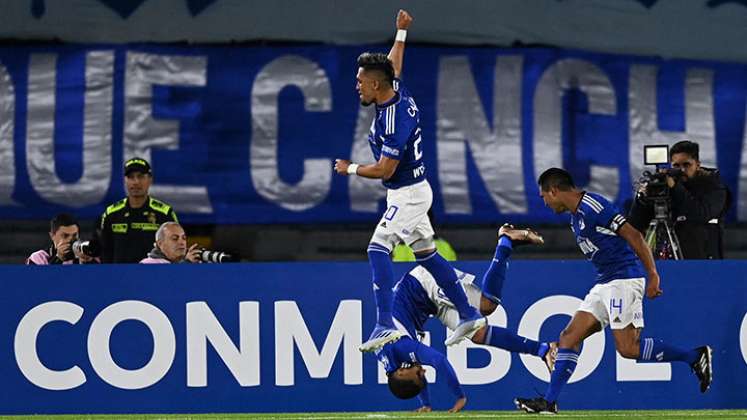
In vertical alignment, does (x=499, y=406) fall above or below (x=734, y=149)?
below

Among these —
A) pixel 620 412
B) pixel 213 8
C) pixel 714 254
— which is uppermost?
pixel 213 8

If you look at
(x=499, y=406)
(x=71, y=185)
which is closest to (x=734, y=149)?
(x=499, y=406)

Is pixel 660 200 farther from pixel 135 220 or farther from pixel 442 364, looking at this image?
pixel 135 220

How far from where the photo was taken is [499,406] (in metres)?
15.0

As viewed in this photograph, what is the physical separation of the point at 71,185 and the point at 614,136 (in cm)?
429

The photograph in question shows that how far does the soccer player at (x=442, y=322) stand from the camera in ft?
46.1

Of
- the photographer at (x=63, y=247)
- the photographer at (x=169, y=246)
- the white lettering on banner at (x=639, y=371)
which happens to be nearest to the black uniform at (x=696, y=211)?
the white lettering on banner at (x=639, y=371)

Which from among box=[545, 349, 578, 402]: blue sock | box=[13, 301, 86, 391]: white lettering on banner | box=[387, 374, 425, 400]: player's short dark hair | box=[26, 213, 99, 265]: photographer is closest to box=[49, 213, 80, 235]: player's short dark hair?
box=[26, 213, 99, 265]: photographer

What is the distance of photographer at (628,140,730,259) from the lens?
1540cm

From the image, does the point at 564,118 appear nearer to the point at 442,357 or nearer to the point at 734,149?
the point at 734,149

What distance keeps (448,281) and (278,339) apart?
4.72 ft

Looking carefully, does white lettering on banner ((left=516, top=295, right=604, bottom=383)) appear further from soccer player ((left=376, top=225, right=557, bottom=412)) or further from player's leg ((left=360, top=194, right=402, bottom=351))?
player's leg ((left=360, top=194, right=402, bottom=351))

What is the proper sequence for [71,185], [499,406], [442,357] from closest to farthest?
[442,357]
[499,406]
[71,185]

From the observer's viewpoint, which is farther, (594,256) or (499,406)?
(499,406)
